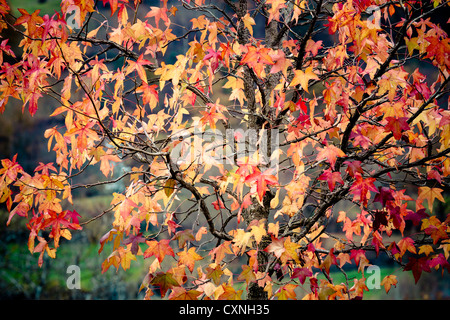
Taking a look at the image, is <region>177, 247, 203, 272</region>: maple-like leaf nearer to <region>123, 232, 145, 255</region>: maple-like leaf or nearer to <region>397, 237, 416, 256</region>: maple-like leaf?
<region>123, 232, 145, 255</region>: maple-like leaf

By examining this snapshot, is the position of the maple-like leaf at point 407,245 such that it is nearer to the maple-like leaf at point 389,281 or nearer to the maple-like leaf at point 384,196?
the maple-like leaf at point 389,281

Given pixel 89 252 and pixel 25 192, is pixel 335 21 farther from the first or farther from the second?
pixel 89 252

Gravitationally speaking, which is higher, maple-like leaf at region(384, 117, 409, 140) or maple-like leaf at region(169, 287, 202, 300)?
maple-like leaf at region(384, 117, 409, 140)

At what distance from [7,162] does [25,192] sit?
15 cm

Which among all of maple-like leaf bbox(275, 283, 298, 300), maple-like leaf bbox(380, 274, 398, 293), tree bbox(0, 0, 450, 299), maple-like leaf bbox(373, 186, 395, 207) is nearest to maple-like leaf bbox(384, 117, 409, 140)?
tree bbox(0, 0, 450, 299)

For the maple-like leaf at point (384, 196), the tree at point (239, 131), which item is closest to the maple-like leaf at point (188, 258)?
the tree at point (239, 131)

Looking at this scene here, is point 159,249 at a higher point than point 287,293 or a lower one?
higher

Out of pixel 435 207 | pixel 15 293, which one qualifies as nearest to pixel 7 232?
pixel 15 293

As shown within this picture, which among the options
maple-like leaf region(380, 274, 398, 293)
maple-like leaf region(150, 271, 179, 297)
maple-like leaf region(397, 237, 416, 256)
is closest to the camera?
maple-like leaf region(150, 271, 179, 297)

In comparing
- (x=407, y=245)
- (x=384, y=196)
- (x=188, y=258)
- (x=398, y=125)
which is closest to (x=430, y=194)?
(x=407, y=245)

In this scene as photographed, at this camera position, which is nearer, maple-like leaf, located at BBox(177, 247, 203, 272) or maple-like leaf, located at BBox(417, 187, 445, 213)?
maple-like leaf, located at BBox(177, 247, 203, 272)

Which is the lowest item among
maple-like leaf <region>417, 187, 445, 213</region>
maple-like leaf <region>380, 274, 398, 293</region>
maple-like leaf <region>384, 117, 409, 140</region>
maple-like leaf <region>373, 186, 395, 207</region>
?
maple-like leaf <region>380, 274, 398, 293</region>

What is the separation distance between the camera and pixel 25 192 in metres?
1.49

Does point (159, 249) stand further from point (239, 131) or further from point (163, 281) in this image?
point (239, 131)
